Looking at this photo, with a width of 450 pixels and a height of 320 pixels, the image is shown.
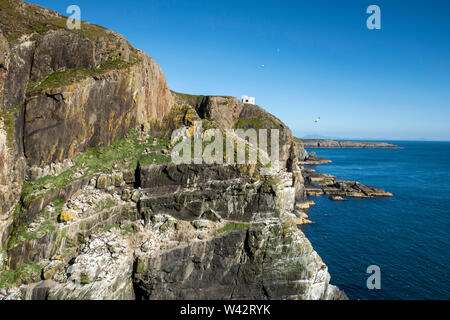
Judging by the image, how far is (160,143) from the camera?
29.2 metres

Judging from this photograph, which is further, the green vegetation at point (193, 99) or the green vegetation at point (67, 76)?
the green vegetation at point (193, 99)

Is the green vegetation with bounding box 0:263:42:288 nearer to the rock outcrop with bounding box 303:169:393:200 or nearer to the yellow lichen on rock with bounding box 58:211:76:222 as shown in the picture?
the yellow lichen on rock with bounding box 58:211:76:222

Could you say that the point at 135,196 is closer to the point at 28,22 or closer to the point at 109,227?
the point at 109,227

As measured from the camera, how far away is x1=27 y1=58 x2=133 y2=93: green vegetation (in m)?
24.1

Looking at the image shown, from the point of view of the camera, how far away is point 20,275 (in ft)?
65.2

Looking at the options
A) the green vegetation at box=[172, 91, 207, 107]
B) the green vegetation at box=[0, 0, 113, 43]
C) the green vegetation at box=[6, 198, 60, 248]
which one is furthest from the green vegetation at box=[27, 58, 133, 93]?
the green vegetation at box=[172, 91, 207, 107]

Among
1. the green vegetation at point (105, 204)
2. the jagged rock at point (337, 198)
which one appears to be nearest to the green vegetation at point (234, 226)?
the green vegetation at point (105, 204)

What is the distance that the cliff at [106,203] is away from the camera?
21.1m

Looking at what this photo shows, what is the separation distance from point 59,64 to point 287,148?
62.6 meters

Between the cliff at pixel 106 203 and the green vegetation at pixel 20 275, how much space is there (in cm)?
7

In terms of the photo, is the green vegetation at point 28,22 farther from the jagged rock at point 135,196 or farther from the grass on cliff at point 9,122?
the jagged rock at point 135,196

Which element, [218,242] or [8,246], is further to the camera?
[218,242]
